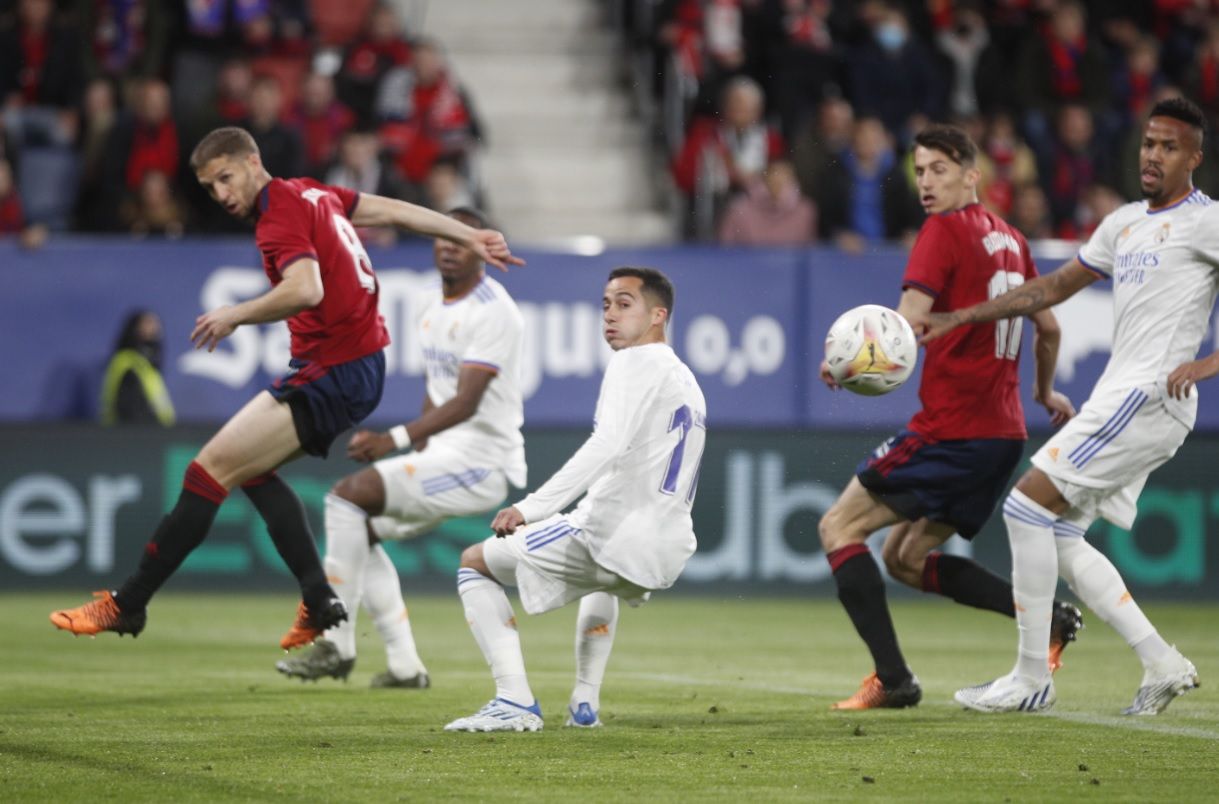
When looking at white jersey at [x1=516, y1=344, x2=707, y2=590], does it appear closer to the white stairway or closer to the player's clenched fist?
the player's clenched fist

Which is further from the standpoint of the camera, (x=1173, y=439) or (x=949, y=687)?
(x=949, y=687)

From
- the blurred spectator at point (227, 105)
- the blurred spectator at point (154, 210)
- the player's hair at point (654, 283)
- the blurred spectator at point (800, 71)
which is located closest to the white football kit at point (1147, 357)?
the player's hair at point (654, 283)

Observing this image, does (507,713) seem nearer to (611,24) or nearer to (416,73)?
(416,73)

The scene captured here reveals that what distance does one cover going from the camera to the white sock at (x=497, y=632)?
7.43 m

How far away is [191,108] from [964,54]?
741cm

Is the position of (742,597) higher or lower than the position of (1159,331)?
lower

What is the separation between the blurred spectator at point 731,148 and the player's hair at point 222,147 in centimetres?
881

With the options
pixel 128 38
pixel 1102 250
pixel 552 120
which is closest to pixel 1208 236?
pixel 1102 250

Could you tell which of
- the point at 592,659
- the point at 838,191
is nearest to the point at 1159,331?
the point at 592,659

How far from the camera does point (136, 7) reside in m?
17.2

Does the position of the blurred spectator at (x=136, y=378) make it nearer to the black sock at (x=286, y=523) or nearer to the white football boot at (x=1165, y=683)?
the black sock at (x=286, y=523)

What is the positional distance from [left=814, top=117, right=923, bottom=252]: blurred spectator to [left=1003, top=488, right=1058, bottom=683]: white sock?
8066mm

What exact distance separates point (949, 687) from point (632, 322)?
9.37 feet

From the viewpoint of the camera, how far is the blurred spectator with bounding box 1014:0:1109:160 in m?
18.6
